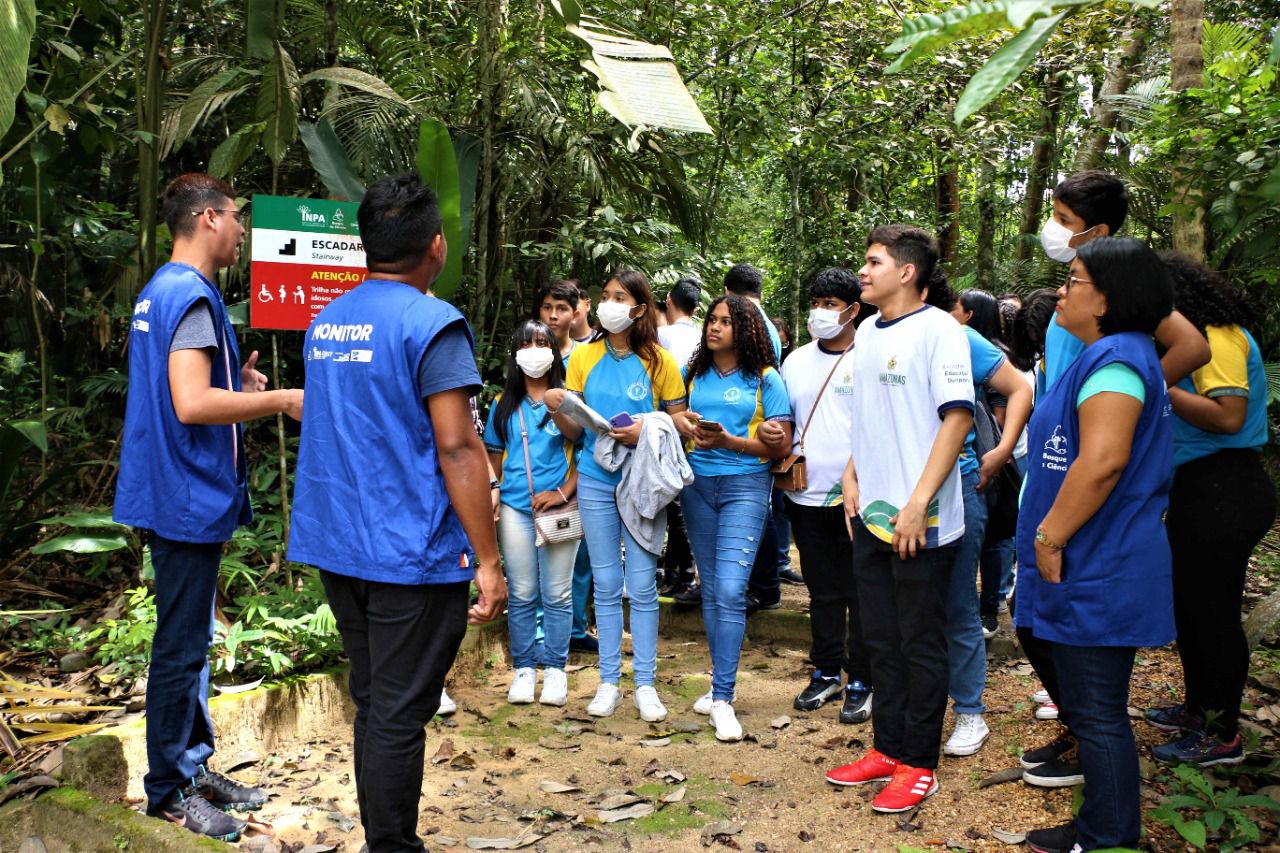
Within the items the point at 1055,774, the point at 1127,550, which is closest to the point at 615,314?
the point at 1127,550

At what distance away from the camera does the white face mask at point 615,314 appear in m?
4.75

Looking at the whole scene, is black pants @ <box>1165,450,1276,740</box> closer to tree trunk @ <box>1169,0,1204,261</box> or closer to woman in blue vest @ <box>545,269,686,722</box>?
tree trunk @ <box>1169,0,1204,261</box>

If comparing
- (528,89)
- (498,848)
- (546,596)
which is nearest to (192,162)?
(528,89)

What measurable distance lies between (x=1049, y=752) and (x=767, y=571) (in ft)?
8.49

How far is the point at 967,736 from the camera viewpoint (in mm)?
4156

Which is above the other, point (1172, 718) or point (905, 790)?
point (1172, 718)

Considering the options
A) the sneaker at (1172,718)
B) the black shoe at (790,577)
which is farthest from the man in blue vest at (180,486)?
the black shoe at (790,577)

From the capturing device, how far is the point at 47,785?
3369mm

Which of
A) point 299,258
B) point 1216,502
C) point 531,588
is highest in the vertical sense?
point 299,258

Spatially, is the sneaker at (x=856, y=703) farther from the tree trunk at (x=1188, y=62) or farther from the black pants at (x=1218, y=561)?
the tree trunk at (x=1188, y=62)

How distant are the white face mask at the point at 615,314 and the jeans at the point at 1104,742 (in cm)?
248

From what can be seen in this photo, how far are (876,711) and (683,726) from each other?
108 cm

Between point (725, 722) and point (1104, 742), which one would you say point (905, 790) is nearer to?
point (1104, 742)

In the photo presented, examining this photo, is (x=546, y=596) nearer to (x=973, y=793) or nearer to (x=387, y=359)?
(x=973, y=793)
